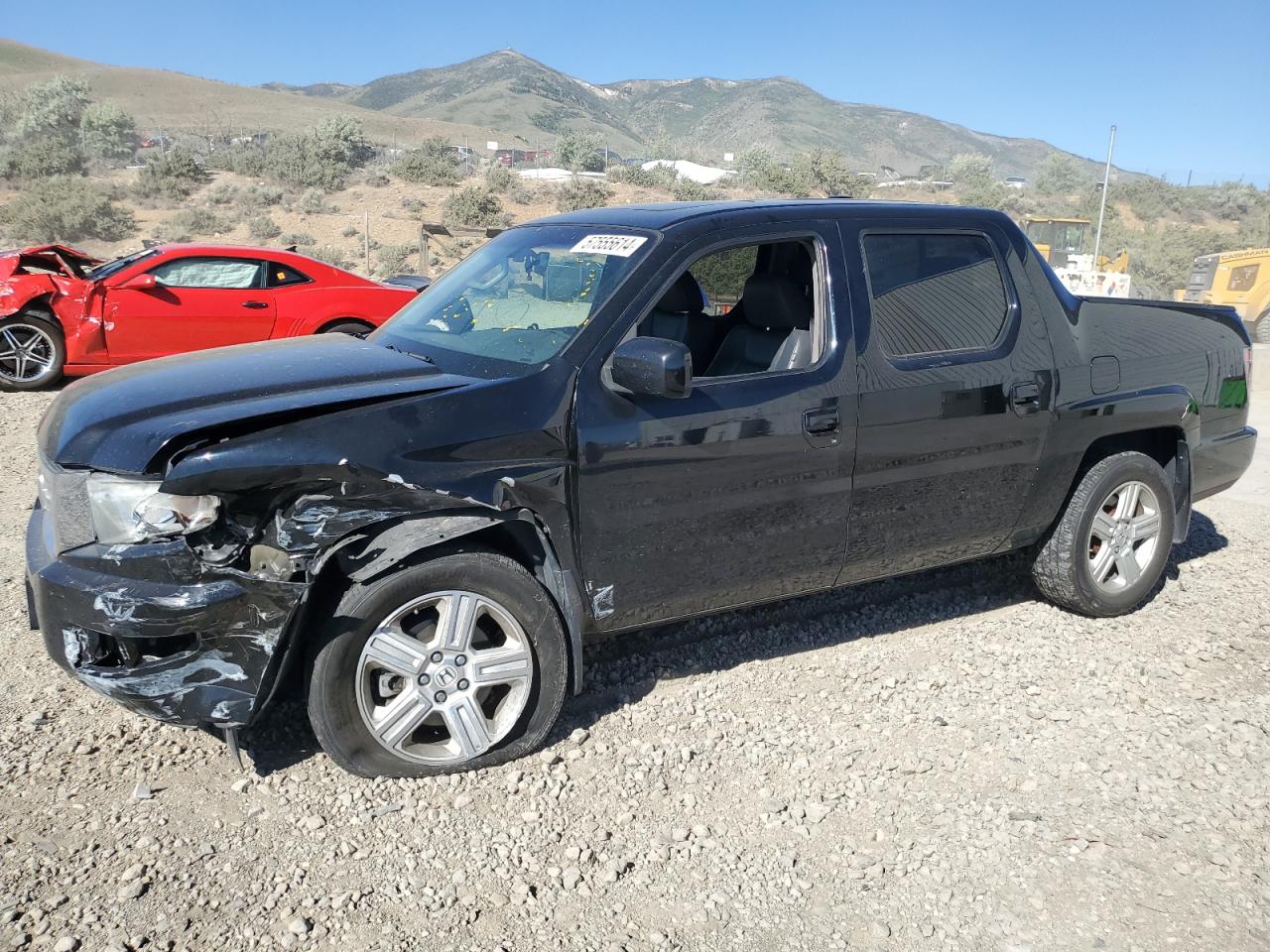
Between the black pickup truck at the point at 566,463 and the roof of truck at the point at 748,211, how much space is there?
1.0 inches

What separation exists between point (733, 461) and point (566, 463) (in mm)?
659

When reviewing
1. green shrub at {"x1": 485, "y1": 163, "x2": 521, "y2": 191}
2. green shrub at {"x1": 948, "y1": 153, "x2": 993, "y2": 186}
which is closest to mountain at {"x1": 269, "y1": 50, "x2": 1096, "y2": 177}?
green shrub at {"x1": 948, "y1": 153, "x2": 993, "y2": 186}

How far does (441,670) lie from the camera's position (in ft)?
10.9

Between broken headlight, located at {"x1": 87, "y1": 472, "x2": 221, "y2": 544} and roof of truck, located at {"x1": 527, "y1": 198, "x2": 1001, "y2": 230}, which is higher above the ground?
roof of truck, located at {"x1": 527, "y1": 198, "x2": 1001, "y2": 230}

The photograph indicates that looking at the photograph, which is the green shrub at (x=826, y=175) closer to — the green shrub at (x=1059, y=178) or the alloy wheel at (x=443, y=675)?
the green shrub at (x=1059, y=178)

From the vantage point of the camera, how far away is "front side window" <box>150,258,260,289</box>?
32.0 ft

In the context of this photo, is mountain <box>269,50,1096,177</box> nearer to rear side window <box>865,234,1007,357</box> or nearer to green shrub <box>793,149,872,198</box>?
green shrub <box>793,149,872,198</box>

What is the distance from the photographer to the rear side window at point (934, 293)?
4.05m

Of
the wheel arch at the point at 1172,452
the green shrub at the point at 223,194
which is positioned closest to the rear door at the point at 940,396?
the wheel arch at the point at 1172,452

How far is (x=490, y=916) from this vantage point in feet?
9.19

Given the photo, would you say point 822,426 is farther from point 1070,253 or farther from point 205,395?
point 1070,253

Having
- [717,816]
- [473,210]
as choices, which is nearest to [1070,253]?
[473,210]

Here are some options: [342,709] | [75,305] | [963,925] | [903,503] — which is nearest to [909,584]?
[903,503]

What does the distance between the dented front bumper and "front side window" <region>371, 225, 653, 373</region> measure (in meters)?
1.13
